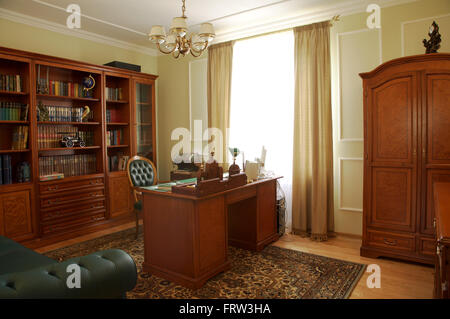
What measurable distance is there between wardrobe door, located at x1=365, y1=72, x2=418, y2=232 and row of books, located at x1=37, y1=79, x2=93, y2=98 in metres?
3.71

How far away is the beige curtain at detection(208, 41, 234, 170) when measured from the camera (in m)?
4.62

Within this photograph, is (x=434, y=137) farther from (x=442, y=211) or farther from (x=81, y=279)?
(x=81, y=279)

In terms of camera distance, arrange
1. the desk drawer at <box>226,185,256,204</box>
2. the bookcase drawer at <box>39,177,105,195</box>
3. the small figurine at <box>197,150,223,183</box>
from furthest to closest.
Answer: the bookcase drawer at <box>39,177,105,195</box>
the desk drawer at <box>226,185,256,204</box>
the small figurine at <box>197,150,223,183</box>

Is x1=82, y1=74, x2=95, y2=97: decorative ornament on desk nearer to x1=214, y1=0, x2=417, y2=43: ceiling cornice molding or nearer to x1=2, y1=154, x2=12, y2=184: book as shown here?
x1=2, y1=154, x2=12, y2=184: book

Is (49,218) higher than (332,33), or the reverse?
(332,33)

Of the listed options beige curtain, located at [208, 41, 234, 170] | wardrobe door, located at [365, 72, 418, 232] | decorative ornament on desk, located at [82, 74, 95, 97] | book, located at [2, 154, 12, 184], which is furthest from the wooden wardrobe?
book, located at [2, 154, 12, 184]

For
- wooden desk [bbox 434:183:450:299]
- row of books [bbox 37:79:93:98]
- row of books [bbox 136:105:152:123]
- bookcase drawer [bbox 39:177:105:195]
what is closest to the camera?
wooden desk [bbox 434:183:450:299]

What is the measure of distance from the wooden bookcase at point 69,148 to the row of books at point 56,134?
13mm

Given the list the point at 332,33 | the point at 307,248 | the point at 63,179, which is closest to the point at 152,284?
the point at 307,248

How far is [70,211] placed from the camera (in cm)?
409
